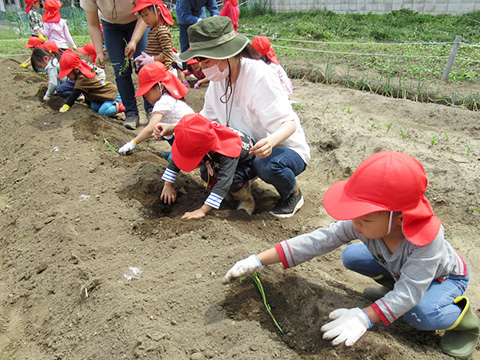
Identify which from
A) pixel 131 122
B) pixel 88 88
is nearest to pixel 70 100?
pixel 88 88

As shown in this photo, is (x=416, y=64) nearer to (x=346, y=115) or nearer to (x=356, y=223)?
(x=346, y=115)

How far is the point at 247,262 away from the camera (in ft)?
6.45

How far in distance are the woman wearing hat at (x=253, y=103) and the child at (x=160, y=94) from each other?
531 millimetres

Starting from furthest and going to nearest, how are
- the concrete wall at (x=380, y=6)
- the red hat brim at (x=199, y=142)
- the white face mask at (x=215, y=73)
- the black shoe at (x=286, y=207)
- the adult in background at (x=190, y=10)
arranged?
the concrete wall at (x=380, y=6)
the adult in background at (x=190, y=10)
the black shoe at (x=286, y=207)
the white face mask at (x=215, y=73)
the red hat brim at (x=199, y=142)

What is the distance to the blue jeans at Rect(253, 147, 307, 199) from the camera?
2.91m

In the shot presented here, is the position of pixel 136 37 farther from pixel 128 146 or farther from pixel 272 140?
pixel 272 140

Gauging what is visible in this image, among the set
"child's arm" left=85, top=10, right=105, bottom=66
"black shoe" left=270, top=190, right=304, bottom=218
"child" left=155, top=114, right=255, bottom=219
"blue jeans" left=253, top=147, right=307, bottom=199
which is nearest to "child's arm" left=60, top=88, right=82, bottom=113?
"child's arm" left=85, top=10, right=105, bottom=66

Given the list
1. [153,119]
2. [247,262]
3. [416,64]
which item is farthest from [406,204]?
[416,64]

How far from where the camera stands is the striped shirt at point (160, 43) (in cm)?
468

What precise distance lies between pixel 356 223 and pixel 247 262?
0.56 m

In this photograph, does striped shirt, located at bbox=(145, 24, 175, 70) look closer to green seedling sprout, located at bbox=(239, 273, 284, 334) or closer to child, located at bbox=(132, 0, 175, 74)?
child, located at bbox=(132, 0, 175, 74)

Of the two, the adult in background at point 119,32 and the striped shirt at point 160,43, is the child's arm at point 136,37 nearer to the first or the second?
the adult in background at point 119,32

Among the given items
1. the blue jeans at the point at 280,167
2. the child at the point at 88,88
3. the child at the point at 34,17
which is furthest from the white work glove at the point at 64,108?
the child at the point at 34,17

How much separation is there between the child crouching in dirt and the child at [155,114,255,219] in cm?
93
